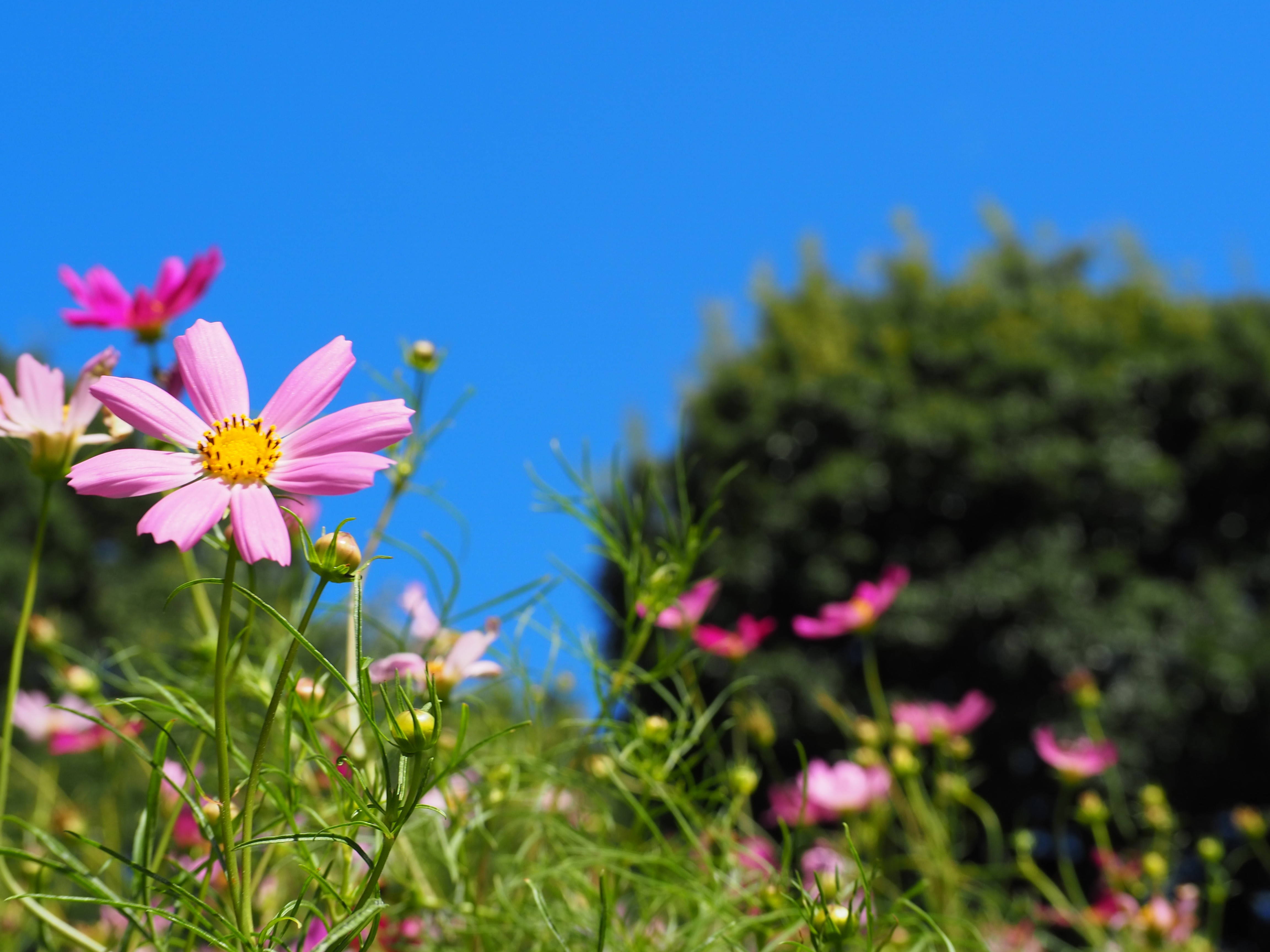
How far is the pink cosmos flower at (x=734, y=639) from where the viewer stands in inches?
31.0

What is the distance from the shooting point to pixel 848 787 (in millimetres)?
866

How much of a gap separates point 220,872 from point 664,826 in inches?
37.4

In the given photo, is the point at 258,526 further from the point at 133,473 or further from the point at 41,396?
the point at 41,396

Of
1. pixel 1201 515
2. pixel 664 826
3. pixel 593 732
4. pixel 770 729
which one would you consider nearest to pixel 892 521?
pixel 1201 515

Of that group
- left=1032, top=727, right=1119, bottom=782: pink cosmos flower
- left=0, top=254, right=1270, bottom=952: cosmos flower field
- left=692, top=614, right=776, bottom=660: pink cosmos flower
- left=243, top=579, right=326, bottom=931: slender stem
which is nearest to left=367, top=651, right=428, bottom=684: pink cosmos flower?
left=0, top=254, right=1270, bottom=952: cosmos flower field

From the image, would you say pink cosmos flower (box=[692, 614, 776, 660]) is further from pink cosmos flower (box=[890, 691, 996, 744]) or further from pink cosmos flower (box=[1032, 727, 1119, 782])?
pink cosmos flower (box=[1032, 727, 1119, 782])

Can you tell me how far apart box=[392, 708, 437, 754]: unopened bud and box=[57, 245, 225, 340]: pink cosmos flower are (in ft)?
1.29

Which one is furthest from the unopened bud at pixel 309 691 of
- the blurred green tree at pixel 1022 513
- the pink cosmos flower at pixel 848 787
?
the blurred green tree at pixel 1022 513

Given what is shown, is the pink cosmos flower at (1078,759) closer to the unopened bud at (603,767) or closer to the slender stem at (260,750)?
the unopened bud at (603,767)

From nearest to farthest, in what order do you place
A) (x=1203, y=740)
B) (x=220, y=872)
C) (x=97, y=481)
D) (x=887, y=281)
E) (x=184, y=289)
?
(x=97, y=481), (x=220, y=872), (x=184, y=289), (x=1203, y=740), (x=887, y=281)

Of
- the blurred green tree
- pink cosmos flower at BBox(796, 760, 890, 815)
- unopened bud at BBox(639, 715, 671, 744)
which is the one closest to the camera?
unopened bud at BBox(639, 715, 671, 744)

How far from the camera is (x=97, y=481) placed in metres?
0.31

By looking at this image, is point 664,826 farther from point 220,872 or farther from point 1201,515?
→ point 1201,515

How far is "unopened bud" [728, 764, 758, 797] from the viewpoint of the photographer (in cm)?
62
